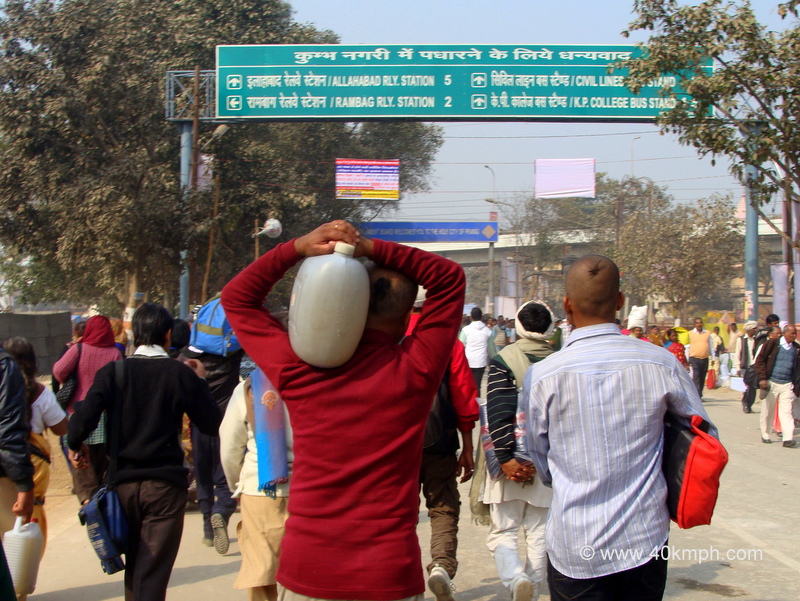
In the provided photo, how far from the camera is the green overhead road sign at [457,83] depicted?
18.1 m

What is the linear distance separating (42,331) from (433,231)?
1340 centimetres

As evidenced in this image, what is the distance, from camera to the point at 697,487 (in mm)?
2656

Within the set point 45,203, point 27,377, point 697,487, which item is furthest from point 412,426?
point 45,203

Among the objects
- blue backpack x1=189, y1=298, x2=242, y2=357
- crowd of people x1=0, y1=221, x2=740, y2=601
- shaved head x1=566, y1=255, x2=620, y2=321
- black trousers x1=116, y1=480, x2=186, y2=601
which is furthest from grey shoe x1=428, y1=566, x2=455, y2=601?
blue backpack x1=189, y1=298, x2=242, y2=357

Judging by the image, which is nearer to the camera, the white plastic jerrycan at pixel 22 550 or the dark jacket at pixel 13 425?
the dark jacket at pixel 13 425

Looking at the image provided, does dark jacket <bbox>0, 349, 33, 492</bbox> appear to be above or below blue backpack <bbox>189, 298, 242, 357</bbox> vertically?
below

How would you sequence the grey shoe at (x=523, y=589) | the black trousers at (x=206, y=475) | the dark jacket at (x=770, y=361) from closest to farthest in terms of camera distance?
the grey shoe at (x=523, y=589), the black trousers at (x=206, y=475), the dark jacket at (x=770, y=361)

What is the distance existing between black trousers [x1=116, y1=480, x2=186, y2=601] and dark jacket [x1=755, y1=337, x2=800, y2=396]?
9.87 metres

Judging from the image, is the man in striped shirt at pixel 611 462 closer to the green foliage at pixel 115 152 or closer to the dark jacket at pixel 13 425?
the dark jacket at pixel 13 425

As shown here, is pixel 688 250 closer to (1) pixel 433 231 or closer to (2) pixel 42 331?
(1) pixel 433 231

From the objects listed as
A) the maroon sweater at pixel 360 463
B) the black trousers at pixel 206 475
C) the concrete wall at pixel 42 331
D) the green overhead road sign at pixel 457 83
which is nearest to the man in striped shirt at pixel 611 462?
the maroon sweater at pixel 360 463

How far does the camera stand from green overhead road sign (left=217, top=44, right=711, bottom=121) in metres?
18.1

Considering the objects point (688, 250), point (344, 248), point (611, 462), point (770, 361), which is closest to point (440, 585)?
point (611, 462)

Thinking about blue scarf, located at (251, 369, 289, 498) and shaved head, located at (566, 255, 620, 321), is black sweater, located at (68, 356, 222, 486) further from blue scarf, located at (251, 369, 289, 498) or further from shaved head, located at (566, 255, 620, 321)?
shaved head, located at (566, 255, 620, 321)
